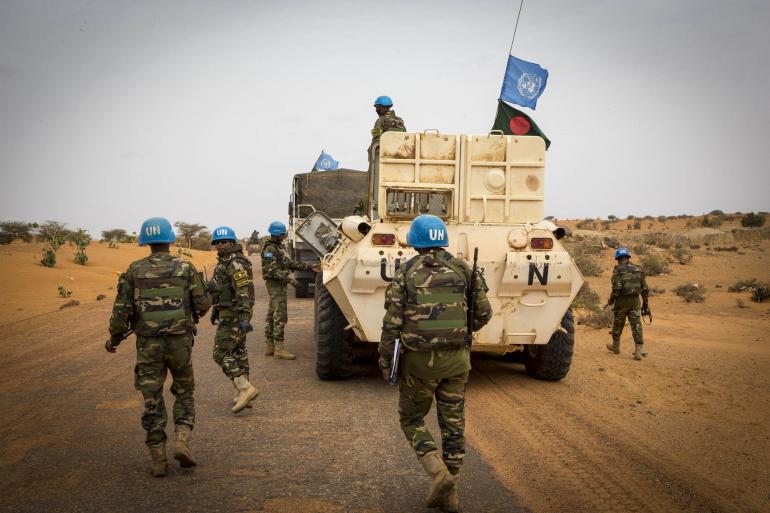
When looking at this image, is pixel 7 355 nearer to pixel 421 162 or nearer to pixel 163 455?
pixel 163 455

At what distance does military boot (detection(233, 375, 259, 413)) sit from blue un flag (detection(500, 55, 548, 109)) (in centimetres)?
634

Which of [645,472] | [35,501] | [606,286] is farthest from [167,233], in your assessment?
[606,286]

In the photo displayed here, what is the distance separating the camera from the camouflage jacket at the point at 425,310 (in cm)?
361

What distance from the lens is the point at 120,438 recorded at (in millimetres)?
4836

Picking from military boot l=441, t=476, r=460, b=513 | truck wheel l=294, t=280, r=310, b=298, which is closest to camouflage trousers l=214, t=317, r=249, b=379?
military boot l=441, t=476, r=460, b=513

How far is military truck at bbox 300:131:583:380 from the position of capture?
592cm

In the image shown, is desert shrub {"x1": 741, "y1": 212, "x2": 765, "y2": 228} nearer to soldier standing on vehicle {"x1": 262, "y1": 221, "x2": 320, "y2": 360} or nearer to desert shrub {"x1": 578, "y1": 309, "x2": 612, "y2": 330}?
desert shrub {"x1": 578, "y1": 309, "x2": 612, "y2": 330}

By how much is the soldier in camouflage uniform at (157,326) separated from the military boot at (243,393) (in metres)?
1.12

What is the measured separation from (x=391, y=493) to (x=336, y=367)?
297cm

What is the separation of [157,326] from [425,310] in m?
1.99

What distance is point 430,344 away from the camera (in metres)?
3.59

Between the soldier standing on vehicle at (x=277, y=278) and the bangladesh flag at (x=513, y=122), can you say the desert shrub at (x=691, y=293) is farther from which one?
the soldier standing on vehicle at (x=277, y=278)

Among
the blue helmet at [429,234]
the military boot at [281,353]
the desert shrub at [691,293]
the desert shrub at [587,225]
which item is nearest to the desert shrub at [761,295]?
the desert shrub at [691,293]

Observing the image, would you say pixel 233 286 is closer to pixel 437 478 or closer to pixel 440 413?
pixel 440 413
